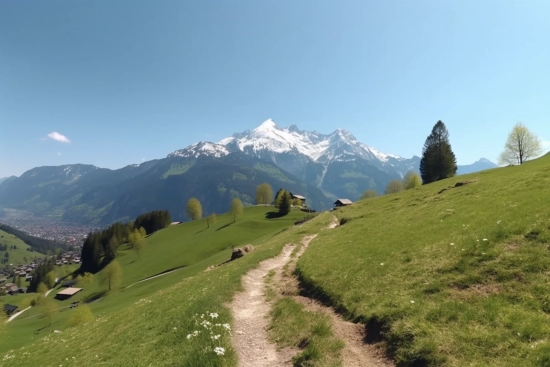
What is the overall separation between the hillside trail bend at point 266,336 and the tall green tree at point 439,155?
94324 mm

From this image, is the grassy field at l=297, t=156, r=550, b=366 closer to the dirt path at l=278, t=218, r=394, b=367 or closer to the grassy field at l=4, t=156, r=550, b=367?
the grassy field at l=4, t=156, r=550, b=367

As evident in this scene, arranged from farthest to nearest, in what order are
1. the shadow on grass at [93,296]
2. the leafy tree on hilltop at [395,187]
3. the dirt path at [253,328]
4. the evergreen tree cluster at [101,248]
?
the evergreen tree cluster at [101,248] → the leafy tree on hilltop at [395,187] → the shadow on grass at [93,296] → the dirt path at [253,328]

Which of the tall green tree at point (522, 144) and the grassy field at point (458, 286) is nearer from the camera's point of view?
the grassy field at point (458, 286)

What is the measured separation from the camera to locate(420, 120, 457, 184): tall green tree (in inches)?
3863

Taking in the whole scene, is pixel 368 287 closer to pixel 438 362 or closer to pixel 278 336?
pixel 278 336

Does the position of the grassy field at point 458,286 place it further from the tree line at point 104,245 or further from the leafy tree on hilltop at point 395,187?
the tree line at point 104,245

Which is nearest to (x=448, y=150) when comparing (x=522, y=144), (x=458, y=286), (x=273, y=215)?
(x=522, y=144)

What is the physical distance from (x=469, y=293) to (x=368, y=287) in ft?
17.5

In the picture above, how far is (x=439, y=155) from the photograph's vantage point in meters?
98.9

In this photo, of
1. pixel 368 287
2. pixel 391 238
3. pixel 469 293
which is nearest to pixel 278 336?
pixel 368 287

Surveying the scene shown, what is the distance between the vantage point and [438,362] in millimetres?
9656

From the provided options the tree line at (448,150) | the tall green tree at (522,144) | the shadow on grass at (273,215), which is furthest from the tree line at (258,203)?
the tall green tree at (522,144)

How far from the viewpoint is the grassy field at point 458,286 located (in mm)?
9859

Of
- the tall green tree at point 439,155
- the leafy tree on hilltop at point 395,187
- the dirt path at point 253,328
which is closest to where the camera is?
the dirt path at point 253,328
